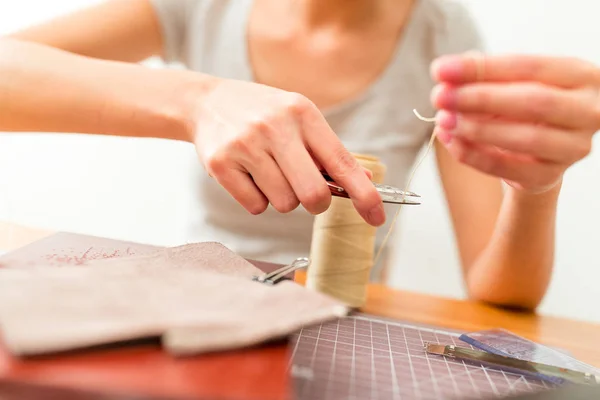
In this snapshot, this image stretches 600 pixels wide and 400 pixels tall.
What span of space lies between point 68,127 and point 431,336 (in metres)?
0.49

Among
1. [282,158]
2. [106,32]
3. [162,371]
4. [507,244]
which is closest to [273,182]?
[282,158]

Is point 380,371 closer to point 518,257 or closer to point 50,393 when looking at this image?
point 50,393

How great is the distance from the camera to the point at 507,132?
0.41m

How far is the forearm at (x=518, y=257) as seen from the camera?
622 millimetres

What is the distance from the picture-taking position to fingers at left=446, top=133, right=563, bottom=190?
0.43 m

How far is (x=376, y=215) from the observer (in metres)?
0.46

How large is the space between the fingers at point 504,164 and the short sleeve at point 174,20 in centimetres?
65

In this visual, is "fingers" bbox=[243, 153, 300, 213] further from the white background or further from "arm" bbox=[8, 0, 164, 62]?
the white background

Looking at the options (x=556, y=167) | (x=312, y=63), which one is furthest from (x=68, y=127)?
(x=556, y=167)

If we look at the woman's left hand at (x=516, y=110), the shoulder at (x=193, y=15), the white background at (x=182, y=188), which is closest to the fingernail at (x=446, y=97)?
the woman's left hand at (x=516, y=110)

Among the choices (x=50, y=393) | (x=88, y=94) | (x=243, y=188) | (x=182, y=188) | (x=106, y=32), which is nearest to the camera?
(x=50, y=393)

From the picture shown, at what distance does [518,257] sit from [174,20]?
70 cm

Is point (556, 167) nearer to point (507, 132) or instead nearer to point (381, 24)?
point (507, 132)

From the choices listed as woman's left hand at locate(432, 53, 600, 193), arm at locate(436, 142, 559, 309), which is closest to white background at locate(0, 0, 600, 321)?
arm at locate(436, 142, 559, 309)
